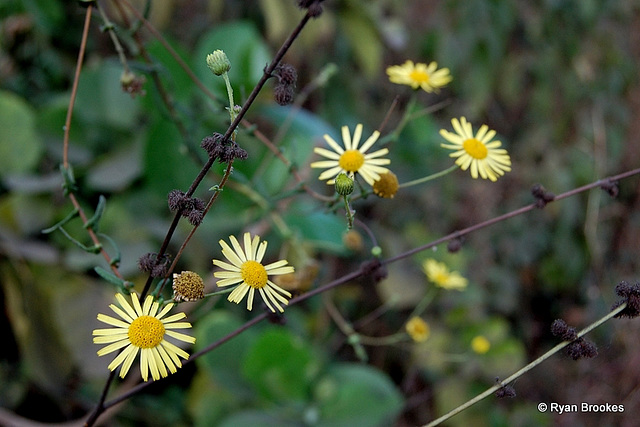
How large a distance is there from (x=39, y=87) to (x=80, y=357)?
695 millimetres

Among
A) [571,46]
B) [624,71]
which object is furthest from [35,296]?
[624,71]

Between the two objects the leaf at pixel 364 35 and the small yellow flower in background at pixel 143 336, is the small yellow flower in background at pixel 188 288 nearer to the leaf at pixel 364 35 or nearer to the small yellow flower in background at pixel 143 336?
the small yellow flower in background at pixel 143 336

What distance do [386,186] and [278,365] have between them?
549mm

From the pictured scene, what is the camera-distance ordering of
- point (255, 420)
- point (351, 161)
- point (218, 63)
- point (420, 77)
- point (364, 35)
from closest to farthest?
point (218, 63) < point (351, 161) < point (420, 77) < point (255, 420) < point (364, 35)

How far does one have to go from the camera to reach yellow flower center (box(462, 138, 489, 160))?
451 millimetres

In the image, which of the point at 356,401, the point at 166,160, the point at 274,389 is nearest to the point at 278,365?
the point at 274,389

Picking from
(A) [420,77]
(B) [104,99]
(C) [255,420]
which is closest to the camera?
(A) [420,77]

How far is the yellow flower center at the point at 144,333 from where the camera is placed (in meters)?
0.32

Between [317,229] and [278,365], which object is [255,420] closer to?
[278,365]

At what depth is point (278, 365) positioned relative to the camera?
896 mm

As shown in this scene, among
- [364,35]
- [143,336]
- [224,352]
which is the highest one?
[364,35]

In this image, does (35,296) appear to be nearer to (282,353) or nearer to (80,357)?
(80,357)

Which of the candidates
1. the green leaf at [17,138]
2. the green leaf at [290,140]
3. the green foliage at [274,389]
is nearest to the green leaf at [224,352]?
the green foliage at [274,389]

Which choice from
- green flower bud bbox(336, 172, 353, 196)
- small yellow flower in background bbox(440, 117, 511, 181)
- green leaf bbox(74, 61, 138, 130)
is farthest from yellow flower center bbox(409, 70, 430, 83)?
green leaf bbox(74, 61, 138, 130)
